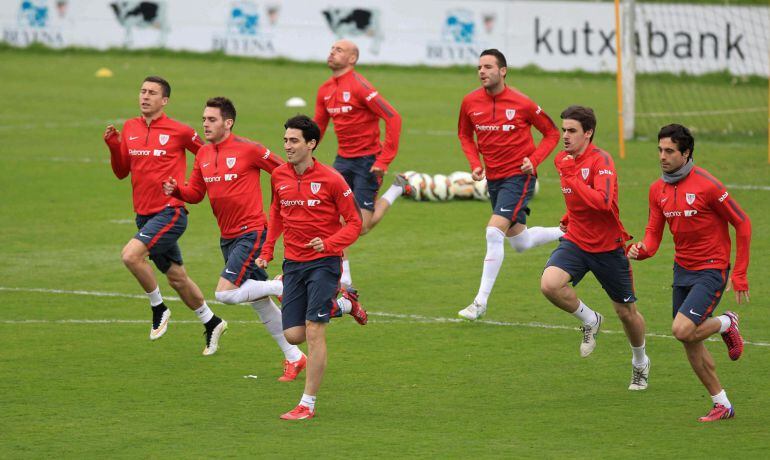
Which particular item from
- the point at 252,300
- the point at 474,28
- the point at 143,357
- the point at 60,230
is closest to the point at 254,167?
the point at 252,300

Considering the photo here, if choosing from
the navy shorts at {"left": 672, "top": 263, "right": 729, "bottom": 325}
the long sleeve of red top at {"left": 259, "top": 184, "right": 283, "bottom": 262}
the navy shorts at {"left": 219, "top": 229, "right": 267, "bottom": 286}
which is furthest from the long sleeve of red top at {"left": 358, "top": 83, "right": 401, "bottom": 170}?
the navy shorts at {"left": 672, "top": 263, "right": 729, "bottom": 325}

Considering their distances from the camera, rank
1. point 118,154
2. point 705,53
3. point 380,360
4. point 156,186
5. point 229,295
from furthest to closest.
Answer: point 705,53, point 118,154, point 156,186, point 380,360, point 229,295

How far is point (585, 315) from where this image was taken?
11.0m

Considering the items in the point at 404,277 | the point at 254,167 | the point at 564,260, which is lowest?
the point at 404,277

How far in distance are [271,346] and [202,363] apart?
82cm

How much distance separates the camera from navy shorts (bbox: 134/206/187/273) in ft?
38.9

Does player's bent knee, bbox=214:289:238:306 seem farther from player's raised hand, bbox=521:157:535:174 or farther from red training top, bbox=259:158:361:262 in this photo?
player's raised hand, bbox=521:157:535:174

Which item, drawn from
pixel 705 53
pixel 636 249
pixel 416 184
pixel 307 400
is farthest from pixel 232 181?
A: pixel 705 53

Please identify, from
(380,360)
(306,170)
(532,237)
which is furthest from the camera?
(532,237)

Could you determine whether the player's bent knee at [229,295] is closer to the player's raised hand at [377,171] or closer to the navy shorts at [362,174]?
the player's raised hand at [377,171]

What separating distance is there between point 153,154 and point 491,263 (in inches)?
137

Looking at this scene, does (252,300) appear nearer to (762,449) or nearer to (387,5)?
(762,449)

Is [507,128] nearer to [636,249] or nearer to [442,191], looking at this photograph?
[636,249]

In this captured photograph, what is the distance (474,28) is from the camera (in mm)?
36375
